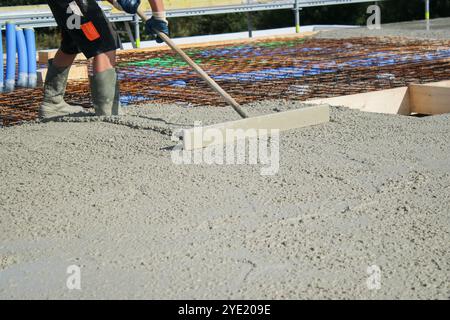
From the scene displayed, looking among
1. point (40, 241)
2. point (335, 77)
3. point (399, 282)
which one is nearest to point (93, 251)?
point (40, 241)

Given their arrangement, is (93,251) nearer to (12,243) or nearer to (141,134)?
(12,243)

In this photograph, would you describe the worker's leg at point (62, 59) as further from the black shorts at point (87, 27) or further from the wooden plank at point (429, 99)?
the wooden plank at point (429, 99)

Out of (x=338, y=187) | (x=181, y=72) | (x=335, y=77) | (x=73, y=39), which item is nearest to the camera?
A: (x=338, y=187)

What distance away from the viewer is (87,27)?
4785mm

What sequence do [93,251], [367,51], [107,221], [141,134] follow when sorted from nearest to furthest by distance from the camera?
[93,251] → [107,221] → [141,134] → [367,51]

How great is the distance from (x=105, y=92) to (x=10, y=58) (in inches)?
105

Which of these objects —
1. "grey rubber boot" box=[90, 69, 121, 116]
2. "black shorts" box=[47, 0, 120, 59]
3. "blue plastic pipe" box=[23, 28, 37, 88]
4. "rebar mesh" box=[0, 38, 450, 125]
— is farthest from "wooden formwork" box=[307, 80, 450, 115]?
"blue plastic pipe" box=[23, 28, 37, 88]

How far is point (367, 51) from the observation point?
8758mm

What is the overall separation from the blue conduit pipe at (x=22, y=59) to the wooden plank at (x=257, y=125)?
11.5 ft

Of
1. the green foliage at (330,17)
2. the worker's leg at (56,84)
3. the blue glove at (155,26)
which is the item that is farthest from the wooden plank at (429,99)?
the green foliage at (330,17)

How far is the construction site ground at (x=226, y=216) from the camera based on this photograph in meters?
2.48

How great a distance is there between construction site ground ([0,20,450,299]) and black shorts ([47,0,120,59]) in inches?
22.0

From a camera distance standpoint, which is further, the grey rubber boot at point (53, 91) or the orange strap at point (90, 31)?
the grey rubber boot at point (53, 91)
